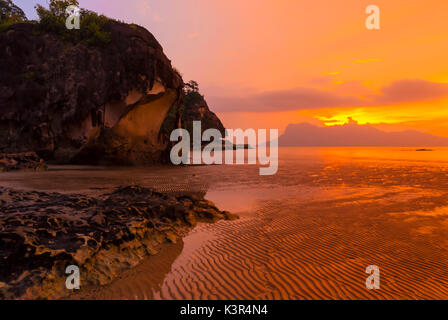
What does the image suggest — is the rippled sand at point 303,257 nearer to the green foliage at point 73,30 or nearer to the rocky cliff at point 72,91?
the rocky cliff at point 72,91

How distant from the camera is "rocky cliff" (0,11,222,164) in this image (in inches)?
826

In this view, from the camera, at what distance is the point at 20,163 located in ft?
57.6

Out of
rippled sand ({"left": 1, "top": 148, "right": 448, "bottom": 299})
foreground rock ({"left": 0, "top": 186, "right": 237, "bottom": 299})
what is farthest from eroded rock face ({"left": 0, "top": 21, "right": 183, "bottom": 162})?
rippled sand ({"left": 1, "top": 148, "right": 448, "bottom": 299})

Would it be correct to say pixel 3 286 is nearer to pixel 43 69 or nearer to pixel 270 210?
pixel 270 210

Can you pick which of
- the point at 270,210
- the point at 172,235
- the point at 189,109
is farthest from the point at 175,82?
the point at 189,109

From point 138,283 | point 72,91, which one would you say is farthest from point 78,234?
point 72,91

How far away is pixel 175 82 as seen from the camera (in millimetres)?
24219

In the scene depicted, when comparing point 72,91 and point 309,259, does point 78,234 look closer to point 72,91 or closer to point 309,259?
point 309,259

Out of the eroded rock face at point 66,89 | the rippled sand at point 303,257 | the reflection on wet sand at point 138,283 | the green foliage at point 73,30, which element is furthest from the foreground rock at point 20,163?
the reflection on wet sand at point 138,283

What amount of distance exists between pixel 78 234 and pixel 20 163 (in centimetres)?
1677

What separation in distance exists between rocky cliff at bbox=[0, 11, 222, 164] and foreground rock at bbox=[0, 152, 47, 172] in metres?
3.02

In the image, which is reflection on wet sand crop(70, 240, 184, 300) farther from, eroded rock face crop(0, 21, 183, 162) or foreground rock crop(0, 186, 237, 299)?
eroded rock face crop(0, 21, 183, 162)

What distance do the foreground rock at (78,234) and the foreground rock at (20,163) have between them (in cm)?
1162

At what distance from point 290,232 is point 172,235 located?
2.97 m
